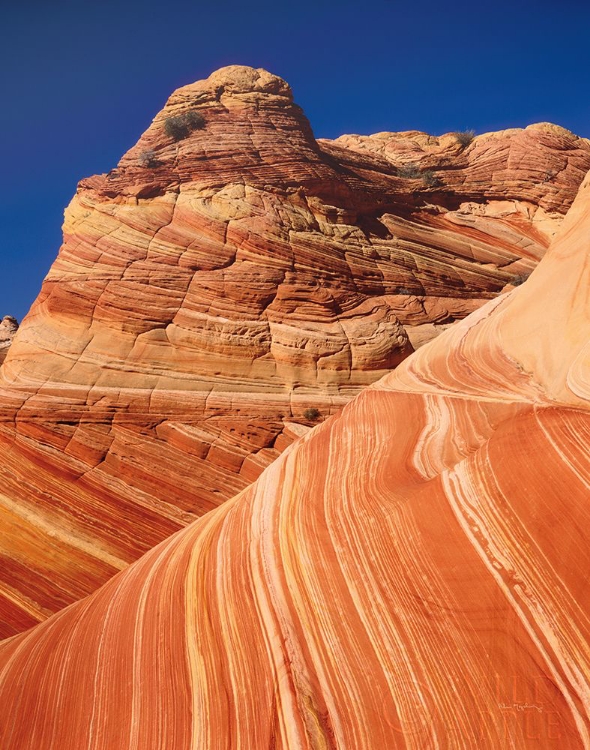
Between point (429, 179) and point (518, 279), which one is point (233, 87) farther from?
point (518, 279)

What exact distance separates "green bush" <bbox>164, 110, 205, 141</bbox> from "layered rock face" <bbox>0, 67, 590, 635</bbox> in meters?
0.07

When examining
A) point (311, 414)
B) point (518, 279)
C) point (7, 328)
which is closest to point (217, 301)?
point (311, 414)

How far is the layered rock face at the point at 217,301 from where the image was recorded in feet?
45.9

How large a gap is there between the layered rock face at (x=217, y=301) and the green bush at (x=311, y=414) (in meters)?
0.05

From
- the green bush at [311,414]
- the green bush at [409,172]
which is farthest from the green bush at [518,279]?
the green bush at [311,414]

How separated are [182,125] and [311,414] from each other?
15256mm

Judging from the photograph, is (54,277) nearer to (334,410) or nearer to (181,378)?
(181,378)

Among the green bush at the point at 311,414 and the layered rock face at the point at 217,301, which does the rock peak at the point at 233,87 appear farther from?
the green bush at the point at 311,414

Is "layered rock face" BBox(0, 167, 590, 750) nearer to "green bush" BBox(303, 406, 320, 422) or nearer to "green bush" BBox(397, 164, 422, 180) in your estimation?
"green bush" BBox(303, 406, 320, 422)

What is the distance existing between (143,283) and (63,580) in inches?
393

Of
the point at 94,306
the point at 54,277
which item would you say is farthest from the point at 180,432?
the point at 54,277

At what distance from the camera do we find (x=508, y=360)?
8.95 m

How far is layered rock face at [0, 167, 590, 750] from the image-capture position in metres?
4.83

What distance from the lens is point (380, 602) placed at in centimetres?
570
